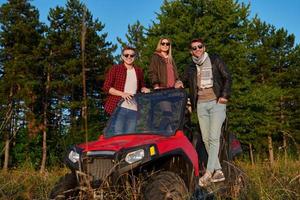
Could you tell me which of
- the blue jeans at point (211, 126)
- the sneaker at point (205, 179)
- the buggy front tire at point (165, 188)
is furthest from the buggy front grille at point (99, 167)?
the blue jeans at point (211, 126)

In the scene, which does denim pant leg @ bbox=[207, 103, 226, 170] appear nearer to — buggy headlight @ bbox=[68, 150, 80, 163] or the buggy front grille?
the buggy front grille

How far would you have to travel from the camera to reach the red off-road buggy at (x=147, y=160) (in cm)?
443

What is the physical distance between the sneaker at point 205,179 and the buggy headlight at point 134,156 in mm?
973

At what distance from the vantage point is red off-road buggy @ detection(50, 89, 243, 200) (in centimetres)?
443

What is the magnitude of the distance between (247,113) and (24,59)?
55.0 ft

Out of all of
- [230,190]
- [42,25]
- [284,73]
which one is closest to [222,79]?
[230,190]

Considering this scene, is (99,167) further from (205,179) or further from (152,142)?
(205,179)

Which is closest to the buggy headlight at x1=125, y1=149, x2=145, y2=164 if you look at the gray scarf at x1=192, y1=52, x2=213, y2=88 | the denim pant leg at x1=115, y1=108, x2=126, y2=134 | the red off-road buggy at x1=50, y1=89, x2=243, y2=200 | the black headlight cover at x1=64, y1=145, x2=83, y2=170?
the red off-road buggy at x1=50, y1=89, x2=243, y2=200

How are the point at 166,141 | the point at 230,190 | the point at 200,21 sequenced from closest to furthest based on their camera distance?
the point at 166,141 → the point at 230,190 → the point at 200,21

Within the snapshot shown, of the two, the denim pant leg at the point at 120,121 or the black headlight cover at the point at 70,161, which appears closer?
the black headlight cover at the point at 70,161

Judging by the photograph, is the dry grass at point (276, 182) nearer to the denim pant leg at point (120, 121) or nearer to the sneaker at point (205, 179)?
the sneaker at point (205, 179)

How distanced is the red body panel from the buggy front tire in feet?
0.99

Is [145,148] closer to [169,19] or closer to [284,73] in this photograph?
[169,19]

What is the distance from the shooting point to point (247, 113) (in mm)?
33656
